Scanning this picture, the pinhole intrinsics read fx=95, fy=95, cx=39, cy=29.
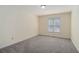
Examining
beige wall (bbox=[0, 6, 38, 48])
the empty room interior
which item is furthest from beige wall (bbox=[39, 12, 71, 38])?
beige wall (bbox=[0, 6, 38, 48])

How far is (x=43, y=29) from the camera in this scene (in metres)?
1.46

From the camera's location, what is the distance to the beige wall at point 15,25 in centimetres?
128

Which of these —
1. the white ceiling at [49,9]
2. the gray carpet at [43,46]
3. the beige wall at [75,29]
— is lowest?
the gray carpet at [43,46]

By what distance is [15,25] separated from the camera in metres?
1.35

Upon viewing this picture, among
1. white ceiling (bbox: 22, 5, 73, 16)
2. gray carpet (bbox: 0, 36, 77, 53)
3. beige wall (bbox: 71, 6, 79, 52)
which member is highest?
→ white ceiling (bbox: 22, 5, 73, 16)

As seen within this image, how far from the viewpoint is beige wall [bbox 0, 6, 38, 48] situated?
50.4 inches

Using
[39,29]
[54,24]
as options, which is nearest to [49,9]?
[54,24]

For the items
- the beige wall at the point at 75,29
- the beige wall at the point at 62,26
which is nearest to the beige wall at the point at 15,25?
the beige wall at the point at 62,26

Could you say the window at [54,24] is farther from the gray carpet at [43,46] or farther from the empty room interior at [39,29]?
the gray carpet at [43,46]

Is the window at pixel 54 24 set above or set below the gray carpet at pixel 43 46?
above

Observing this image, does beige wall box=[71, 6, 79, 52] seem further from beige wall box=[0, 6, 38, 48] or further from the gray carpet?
beige wall box=[0, 6, 38, 48]
